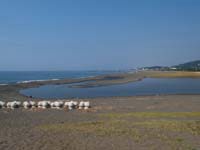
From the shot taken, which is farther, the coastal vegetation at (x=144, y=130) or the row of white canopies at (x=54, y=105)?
the row of white canopies at (x=54, y=105)

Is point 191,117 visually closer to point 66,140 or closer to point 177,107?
point 177,107

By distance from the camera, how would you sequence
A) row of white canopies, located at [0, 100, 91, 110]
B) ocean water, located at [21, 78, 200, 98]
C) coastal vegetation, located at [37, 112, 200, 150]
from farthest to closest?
ocean water, located at [21, 78, 200, 98] < row of white canopies, located at [0, 100, 91, 110] < coastal vegetation, located at [37, 112, 200, 150]

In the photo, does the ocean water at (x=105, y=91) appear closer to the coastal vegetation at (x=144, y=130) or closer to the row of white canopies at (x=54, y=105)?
the row of white canopies at (x=54, y=105)

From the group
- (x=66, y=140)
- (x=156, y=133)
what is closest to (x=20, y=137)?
(x=66, y=140)

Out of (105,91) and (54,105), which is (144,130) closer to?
(54,105)

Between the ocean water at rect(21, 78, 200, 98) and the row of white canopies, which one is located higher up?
the row of white canopies

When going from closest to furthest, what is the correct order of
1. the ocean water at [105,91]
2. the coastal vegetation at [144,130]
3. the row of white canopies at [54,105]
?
the coastal vegetation at [144,130] → the row of white canopies at [54,105] → the ocean water at [105,91]

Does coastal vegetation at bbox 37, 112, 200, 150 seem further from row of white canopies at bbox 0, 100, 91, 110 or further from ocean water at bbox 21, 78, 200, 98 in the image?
ocean water at bbox 21, 78, 200, 98

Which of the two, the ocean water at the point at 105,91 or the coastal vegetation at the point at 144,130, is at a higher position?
the coastal vegetation at the point at 144,130

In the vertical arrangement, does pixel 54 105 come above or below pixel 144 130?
below

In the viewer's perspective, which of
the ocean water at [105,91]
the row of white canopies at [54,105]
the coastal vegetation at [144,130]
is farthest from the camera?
the ocean water at [105,91]

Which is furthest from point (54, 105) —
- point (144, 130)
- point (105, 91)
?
point (105, 91)

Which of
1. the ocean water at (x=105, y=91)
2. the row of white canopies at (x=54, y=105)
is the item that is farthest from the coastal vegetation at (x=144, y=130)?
the ocean water at (x=105, y=91)

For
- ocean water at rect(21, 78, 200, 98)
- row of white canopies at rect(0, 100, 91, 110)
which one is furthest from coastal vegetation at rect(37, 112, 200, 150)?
ocean water at rect(21, 78, 200, 98)
